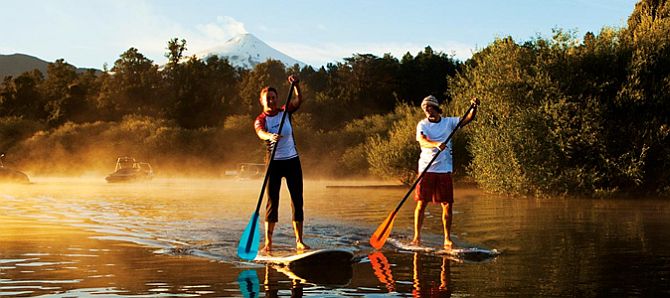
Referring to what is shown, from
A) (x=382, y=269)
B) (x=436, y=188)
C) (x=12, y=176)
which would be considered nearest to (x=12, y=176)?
(x=12, y=176)

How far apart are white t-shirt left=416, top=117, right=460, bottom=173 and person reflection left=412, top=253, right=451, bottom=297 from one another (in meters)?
1.80

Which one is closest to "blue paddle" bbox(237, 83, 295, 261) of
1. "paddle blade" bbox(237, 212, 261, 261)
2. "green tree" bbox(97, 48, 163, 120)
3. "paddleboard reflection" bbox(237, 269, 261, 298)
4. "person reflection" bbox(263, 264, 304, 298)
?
"paddle blade" bbox(237, 212, 261, 261)

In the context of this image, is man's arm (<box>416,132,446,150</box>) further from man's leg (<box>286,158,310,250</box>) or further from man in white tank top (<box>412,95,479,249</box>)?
man's leg (<box>286,158,310,250</box>)

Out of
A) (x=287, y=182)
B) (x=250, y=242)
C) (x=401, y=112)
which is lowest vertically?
(x=250, y=242)

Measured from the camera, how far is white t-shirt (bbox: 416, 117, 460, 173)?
36.0ft

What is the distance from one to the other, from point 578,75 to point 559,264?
57.3 feet

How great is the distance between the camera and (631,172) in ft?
81.9

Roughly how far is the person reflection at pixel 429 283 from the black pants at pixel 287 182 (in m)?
1.75

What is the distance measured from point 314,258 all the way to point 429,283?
172 centimetres

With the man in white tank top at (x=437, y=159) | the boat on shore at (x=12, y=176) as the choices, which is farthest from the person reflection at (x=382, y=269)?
the boat on shore at (x=12, y=176)

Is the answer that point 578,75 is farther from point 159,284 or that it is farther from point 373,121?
point 373,121

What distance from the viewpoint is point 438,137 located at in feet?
36.0

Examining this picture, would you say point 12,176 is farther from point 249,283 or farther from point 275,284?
point 275,284

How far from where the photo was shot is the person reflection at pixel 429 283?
761cm
